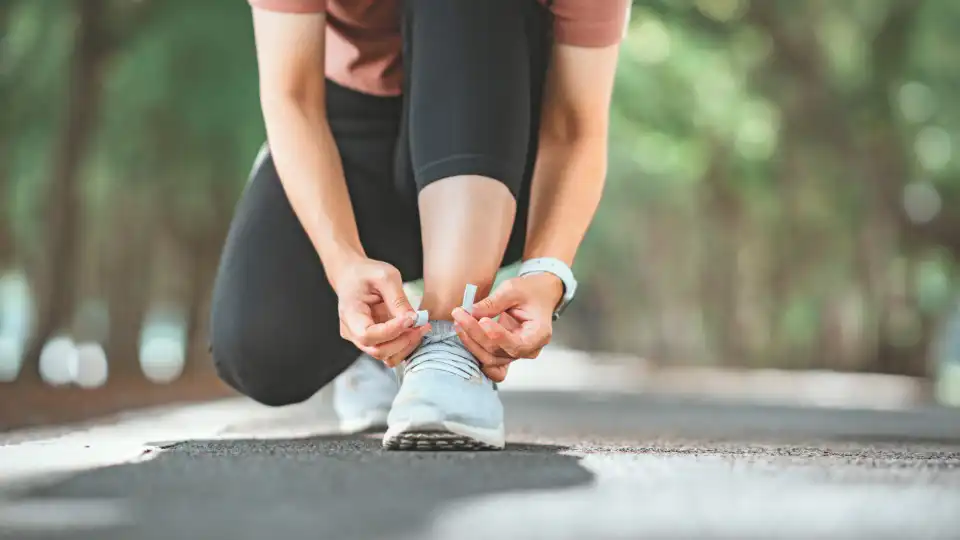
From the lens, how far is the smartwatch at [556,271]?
1961mm

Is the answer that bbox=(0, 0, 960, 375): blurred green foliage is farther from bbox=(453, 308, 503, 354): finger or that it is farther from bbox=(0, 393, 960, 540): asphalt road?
bbox=(0, 393, 960, 540): asphalt road

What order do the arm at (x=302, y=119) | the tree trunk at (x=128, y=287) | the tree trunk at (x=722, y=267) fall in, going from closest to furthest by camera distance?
the arm at (x=302, y=119), the tree trunk at (x=128, y=287), the tree trunk at (x=722, y=267)

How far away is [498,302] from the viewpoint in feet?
5.88

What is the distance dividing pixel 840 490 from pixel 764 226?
12917 mm

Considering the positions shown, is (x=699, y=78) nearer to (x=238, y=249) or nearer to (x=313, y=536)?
(x=238, y=249)

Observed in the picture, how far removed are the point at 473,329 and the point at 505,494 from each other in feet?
1.65

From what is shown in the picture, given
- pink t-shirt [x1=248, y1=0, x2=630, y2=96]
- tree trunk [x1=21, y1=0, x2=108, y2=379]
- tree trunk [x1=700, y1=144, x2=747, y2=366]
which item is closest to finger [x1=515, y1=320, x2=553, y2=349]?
pink t-shirt [x1=248, y1=0, x2=630, y2=96]

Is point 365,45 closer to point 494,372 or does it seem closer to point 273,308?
point 273,308

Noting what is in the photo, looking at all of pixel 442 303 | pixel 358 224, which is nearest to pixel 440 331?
pixel 442 303

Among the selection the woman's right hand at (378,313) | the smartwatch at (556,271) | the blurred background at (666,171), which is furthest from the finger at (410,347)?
the blurred background at (666,171)

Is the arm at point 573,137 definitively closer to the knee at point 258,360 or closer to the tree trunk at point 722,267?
the knee at point 258,360

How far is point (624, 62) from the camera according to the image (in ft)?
38.0

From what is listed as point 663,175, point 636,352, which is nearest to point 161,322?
point 663,175

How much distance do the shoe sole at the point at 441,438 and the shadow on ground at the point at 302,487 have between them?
0.08 feet
